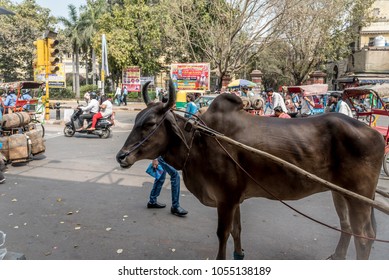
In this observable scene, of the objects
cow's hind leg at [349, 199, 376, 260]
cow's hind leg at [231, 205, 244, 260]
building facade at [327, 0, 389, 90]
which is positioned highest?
building facade at [327, 0, 389, 90]

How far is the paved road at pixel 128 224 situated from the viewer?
4.20 m

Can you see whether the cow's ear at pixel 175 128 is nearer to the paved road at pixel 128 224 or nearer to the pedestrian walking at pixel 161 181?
the paved road at pixel 128 224

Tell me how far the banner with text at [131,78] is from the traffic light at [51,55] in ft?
55.0

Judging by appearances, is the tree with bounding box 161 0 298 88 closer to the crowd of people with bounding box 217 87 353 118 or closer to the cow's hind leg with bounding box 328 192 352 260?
the crowd of people with bounding box 217 87 353 118

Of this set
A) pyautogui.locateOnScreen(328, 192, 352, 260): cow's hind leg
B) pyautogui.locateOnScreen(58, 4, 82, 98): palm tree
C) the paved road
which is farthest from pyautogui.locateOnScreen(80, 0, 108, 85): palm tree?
pyautogui.locateOnScreen(328, 192, 352, 260): cow's hind leg

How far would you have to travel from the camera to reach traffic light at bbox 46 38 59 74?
1600cm

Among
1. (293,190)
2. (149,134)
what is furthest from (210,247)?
(149,134)

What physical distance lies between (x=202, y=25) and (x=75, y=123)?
29.3ft

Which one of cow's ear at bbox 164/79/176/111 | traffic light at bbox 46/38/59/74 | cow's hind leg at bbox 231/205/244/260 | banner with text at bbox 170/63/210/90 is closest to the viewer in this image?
cow's ear at bbox 164/79/176/111

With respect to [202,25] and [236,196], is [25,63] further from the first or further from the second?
[236,196]

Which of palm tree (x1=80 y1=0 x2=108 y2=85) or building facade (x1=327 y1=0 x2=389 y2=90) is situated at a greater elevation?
palm tree (x1=80 y1=0 x2=108 y2=85)

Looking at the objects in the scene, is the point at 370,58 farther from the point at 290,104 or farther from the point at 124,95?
the point at 124,95

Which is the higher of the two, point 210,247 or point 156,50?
point 156,50

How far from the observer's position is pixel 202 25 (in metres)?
Result: 18.2
